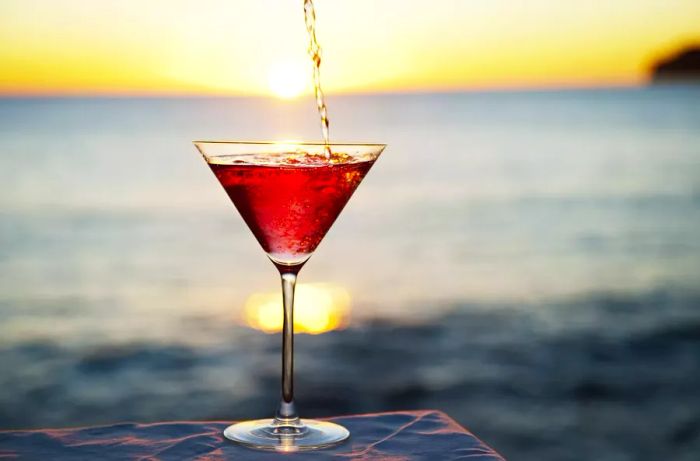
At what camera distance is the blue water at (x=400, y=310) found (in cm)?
795

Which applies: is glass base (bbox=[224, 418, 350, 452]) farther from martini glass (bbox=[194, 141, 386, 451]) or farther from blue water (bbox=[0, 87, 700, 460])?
blue water (bbox=[0, 87, 700, 460])

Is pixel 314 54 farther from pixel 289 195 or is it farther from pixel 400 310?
pixel 400 310

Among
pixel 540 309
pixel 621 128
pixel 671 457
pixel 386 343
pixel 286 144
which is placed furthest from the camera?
pixel 621 128

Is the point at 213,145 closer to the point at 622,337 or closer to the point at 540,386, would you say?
the point at 540,386

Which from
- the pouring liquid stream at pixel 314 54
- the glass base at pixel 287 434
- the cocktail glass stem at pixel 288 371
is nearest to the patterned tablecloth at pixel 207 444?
the glass base at pixel 287 434

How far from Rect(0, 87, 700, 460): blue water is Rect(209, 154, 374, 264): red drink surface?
16.7 feet

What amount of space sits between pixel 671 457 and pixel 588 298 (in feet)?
13.4

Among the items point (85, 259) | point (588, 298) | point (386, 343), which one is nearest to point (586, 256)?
point (588, 298)

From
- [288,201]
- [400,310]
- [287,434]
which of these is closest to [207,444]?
[287,434]

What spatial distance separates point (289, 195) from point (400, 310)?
322 inches

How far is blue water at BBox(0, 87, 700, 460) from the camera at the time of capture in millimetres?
7949

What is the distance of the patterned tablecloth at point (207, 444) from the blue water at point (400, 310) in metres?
5.21

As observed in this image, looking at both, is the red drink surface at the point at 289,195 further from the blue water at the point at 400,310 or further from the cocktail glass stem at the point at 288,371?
the blue water at the point at 400,310

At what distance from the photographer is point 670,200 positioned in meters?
21.3
